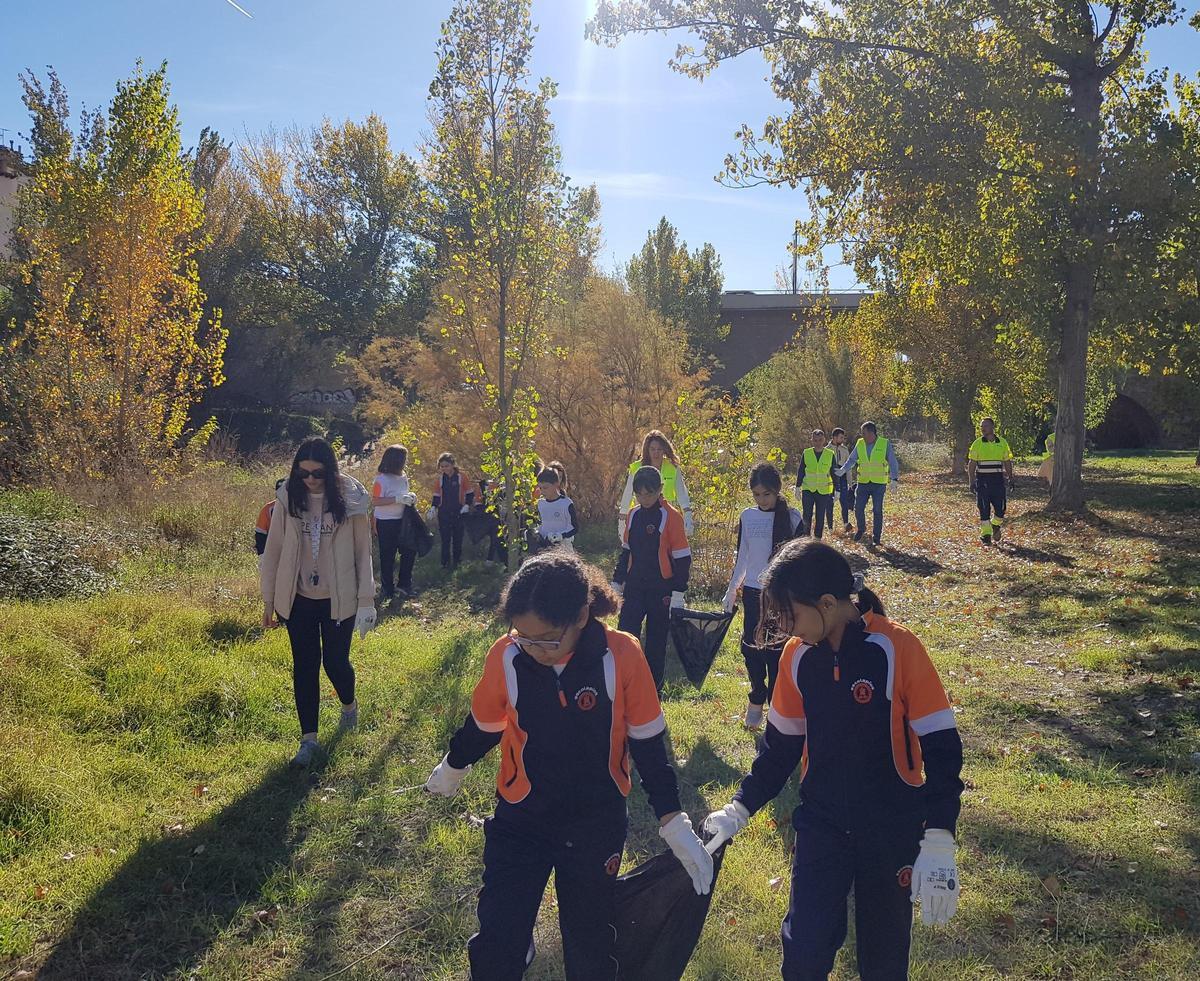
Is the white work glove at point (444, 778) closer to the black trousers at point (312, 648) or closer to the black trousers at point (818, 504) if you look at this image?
the black trousers at point (312, 648)

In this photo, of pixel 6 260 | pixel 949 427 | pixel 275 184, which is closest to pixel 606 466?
pixel 949 427

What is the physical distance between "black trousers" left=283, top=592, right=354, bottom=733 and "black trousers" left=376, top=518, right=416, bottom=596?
19.0ft

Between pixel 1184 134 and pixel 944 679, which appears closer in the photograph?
pixel 944 679

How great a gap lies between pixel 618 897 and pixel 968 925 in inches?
80.5

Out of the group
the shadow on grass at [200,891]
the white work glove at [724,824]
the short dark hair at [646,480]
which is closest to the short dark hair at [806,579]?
the white work glove at [724,824]

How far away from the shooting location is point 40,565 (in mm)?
9070

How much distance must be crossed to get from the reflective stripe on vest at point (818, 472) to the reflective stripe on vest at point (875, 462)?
1.86 feet

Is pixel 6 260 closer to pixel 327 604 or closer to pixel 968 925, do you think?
pixel 327 604

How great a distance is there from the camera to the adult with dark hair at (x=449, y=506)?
14.0 metres

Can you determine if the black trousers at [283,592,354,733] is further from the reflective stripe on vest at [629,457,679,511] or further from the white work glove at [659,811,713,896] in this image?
the reflective stripe on vest at [629,457,679,511]

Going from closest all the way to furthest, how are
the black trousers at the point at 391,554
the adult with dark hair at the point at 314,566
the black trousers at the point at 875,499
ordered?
the adult with dark hair at the point at 314,566 → the black trousers at the point at 391,554 → the black trousers at the point at 875,499

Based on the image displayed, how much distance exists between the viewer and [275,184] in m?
36.1

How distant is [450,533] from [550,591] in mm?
11597

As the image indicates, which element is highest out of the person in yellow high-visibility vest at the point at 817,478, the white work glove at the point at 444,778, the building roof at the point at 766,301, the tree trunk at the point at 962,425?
the building roof at the point at 766,301
